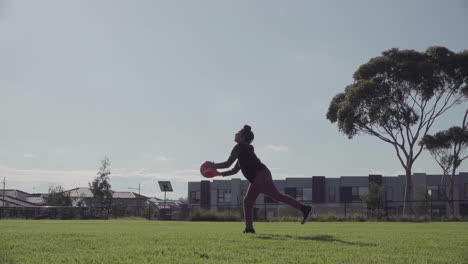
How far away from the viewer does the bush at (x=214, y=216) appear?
2972 centimetres

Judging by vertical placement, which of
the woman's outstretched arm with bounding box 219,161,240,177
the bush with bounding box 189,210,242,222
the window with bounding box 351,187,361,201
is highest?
the woman's outstretched arm with bounding box 219,161,240,177

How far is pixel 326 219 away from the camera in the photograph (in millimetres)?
27859

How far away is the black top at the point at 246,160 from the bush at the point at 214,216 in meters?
21.3

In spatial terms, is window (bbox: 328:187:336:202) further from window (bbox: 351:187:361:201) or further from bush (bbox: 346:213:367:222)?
bush (bbox: 346:213:367:222)

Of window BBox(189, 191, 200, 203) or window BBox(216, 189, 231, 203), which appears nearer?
window BBox(216, 189, 231, 203)

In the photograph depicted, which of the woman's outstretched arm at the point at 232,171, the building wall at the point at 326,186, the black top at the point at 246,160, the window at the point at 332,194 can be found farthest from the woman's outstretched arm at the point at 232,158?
the window at the point at 332,194

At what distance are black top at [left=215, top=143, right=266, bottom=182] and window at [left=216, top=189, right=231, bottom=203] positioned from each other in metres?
69.8

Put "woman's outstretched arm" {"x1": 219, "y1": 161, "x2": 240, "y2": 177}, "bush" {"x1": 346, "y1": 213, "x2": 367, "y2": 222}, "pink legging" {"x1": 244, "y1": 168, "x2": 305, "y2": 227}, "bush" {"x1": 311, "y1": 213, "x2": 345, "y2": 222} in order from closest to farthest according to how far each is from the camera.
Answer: "pink legging" {"x1": 244, "y1": 168, "x2": 305, "y2": 227}
"woman's outstretched arm" {"x1": 219, "y1": 161, "x2": 240, "y2": 177}
"bush" {"x1": 346, "y1": 213, "x2": 367, "y2": 222}
"bush" {"x1": 311, "y1": 213, "x2": 345, "y2": 222}

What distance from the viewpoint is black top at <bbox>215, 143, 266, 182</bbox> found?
334 inches

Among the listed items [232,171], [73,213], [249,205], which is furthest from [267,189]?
[73,213]

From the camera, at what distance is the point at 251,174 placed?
8469 millimetres

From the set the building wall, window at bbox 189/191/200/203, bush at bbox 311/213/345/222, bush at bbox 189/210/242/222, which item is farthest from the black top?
window at bbox 189/191/200/203

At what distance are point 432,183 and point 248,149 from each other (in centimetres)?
6246

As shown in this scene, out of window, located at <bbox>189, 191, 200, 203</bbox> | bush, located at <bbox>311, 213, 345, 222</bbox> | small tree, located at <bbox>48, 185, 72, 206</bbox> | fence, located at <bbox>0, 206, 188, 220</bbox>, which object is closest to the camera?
bush, located at <bbox>311, 213, 345, 222</bbox>
